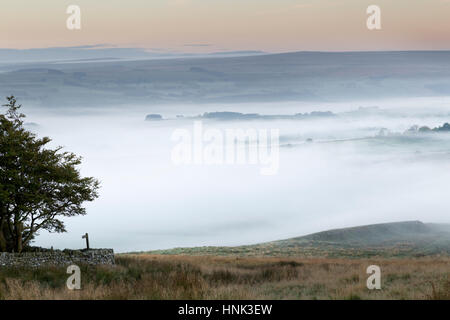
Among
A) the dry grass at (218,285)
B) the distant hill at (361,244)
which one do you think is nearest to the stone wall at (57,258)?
the dry grass at (218,285)

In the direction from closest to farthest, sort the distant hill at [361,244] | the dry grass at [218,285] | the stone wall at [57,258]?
the dry grass at [218,285], the stone wall at [57,258], the distant hill at [361,244]

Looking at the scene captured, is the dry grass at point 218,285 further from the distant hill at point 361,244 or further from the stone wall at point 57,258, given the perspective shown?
the distant hill at point 361,244

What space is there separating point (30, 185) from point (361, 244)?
55839 mm

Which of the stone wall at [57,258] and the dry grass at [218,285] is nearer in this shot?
the dry grass at [218,285]

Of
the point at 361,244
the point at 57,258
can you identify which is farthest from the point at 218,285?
the point at 361,244

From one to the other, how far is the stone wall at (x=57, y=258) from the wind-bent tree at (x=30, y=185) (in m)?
2.80

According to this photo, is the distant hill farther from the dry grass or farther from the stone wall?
the dry grass

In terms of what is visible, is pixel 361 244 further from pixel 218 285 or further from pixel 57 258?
pixel 218 285

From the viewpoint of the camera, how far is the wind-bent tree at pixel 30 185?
30047 millimetres

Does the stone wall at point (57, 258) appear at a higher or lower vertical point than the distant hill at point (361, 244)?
higher

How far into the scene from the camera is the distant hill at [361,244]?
5688 cm

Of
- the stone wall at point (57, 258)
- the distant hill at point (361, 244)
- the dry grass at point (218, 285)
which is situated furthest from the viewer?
the distant hill at point (361, 244)
